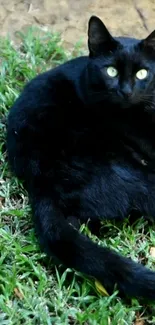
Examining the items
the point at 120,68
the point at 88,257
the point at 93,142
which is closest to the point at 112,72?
the point at 120,68

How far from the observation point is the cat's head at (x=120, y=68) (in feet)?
10.1

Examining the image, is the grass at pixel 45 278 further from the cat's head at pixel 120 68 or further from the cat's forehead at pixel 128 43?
the cat's forehead at pixel 128 43

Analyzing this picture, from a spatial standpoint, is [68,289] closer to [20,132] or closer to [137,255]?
[137,255]

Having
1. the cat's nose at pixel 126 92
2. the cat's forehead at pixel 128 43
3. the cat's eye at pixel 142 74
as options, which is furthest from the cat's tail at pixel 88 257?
the cat's forehead at pixel 128 43

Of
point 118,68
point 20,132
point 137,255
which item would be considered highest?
point 118,68

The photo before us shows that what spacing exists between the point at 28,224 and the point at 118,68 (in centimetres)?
84

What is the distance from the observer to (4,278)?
279 centimetres

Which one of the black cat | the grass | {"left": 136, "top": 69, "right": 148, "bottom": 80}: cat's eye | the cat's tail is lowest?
the grass

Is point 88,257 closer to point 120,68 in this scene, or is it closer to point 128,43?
point 120,68

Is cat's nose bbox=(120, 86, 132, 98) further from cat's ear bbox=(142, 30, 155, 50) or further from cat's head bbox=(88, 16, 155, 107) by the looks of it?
cat's ear bbox=(142, 30, 155, 50)

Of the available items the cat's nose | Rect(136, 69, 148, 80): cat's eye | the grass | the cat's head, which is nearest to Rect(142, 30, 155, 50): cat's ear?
the cat's head

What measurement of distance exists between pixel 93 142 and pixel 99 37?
0.50 metres

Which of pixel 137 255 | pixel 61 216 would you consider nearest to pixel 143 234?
pixel 137 255

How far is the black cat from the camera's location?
3.02 meters
